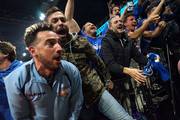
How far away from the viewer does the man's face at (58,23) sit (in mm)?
3857

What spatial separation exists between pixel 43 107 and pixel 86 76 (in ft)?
2.40

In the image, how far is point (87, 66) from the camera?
3904 millimetres

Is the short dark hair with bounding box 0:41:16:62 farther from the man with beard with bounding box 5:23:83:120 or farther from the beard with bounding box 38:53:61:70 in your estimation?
the beard with bounding box 38:53:61:70

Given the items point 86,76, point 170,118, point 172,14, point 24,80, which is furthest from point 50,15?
point 170,118

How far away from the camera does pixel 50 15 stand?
408 cm

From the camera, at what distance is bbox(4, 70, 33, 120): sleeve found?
321cm

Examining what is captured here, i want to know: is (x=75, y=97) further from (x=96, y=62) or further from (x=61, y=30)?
(x=61, y=30)

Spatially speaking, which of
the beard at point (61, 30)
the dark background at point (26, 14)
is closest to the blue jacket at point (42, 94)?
the beard at point (61, 30)

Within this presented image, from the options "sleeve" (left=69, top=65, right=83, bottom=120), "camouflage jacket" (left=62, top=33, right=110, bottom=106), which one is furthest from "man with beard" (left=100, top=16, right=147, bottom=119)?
"sleeve" (left=69, top=65, right=83, bottom=120)

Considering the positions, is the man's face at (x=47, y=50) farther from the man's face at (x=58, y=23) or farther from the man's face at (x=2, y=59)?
the man's face at (x=2, y=59)

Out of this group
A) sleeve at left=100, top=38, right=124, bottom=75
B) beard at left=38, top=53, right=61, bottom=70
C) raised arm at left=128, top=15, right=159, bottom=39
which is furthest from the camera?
raised arm at left=128, top=15, right=159, bottom=39

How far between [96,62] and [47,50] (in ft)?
2.66

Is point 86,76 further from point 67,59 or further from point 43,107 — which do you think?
point 43,107

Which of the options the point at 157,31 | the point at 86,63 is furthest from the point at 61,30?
the point at 157,31
